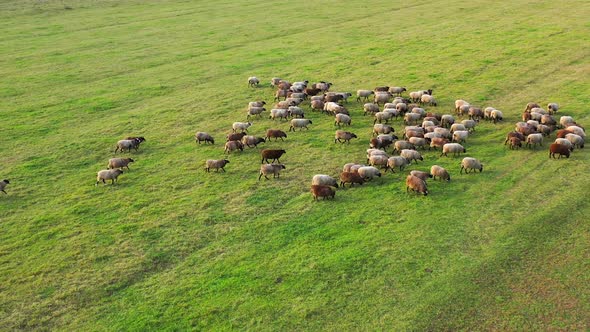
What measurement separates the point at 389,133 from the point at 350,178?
5.11m

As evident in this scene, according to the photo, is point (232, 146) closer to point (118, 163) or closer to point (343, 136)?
point (118, 163)

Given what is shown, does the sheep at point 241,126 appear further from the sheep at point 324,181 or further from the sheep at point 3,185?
the sheep at point 3,185

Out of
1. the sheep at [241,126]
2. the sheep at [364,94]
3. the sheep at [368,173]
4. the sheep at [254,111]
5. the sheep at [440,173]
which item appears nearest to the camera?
the sheep at [440,173]

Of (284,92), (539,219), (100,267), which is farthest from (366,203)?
(284,92)

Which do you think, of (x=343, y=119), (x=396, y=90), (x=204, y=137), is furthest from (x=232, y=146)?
(x=396, y=90)

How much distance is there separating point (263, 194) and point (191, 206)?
2.27 meters

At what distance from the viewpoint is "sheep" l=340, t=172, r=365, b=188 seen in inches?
720

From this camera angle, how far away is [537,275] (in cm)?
1337

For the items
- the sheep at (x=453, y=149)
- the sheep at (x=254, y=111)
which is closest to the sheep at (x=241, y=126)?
the sheep at (x=254, y=111)

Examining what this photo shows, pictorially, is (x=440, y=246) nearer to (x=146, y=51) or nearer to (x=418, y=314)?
(x=418, y=314)

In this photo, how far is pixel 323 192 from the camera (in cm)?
1744

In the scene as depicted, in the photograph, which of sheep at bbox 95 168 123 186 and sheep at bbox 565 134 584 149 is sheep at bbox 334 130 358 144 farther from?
sheep at bbox 95 168 123 186

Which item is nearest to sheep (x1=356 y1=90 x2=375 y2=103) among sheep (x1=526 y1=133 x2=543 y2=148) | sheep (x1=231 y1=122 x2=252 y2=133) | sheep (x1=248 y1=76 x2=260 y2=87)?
sheep (x1=248 y1=76 x2=260 y2=87)

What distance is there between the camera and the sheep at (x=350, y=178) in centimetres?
1830
